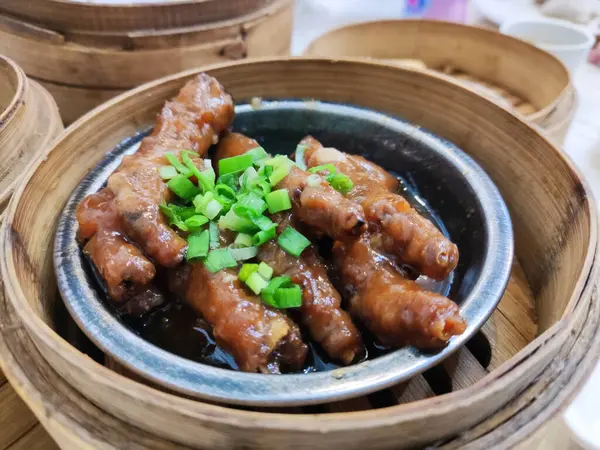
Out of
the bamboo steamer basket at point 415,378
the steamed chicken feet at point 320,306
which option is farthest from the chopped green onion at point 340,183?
the bamboo steamer basket at point 415,378

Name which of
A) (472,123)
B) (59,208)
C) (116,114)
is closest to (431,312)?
(472,123)

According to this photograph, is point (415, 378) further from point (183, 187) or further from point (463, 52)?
point (463, 52)

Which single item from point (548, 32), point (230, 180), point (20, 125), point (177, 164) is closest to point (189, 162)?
point (177, 164)

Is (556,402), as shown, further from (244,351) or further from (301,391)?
(244,351)

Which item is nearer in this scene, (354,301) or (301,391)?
(301,391)

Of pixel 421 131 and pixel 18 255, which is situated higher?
pixel 421 131

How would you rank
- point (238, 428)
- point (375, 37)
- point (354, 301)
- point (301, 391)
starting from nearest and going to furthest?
1. point (238, 428)
2. point (301, 391)
3. point (354, 301)
4. point (375, 37)

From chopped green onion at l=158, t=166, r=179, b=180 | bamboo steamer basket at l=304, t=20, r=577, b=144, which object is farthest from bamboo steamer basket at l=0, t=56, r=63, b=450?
bamboo steamer basket at l=304, t=20, r=577, b=144
